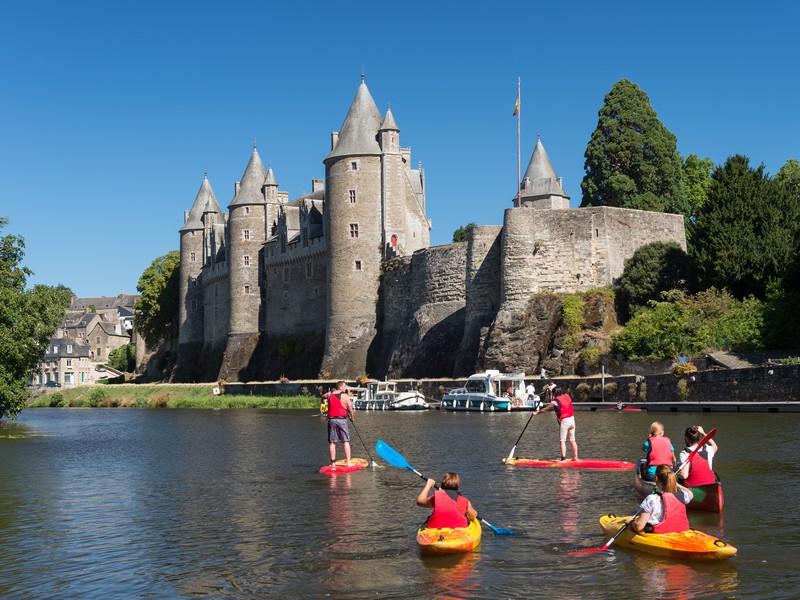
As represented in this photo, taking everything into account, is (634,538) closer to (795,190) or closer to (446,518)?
(446,518)

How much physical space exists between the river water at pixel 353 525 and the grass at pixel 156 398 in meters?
28.7

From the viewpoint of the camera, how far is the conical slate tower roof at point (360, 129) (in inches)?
2363

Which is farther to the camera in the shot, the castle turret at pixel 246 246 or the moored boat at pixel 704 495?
the castle turret at pixel 246 246

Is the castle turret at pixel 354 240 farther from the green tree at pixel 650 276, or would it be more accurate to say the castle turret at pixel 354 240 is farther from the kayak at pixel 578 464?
the kayak at pixel 578 464

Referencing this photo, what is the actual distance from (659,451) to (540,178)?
54985 millimetres

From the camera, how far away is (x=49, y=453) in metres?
26.9

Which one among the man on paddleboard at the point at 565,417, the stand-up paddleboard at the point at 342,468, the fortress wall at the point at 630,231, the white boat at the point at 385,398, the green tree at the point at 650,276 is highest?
the fortress wall at the point at 630,231

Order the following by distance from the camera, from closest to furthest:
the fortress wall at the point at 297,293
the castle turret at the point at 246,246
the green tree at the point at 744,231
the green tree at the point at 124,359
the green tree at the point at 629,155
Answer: the green tree at the point at 744,231
the green tree at the point at 629,155
the fortress wall at the point at 297,293
the castle turret at the point at 246,246
the green tree at the point at 124,359

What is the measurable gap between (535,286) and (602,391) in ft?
34.7

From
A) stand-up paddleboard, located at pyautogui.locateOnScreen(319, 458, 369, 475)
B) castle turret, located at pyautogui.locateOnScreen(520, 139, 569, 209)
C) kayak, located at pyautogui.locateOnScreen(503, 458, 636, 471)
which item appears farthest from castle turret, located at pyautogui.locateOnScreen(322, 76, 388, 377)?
kayak, located at pyautogui.locateOnScreen(503, 458, 636, 471)

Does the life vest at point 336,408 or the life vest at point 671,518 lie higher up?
the life vest at point 336,408

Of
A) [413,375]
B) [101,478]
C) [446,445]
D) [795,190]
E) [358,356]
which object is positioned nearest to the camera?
[101,478]

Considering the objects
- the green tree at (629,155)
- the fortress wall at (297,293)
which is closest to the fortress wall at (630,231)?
the green tree at (629,155)

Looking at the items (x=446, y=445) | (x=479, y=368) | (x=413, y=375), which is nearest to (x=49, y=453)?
(x=446, y=445)
